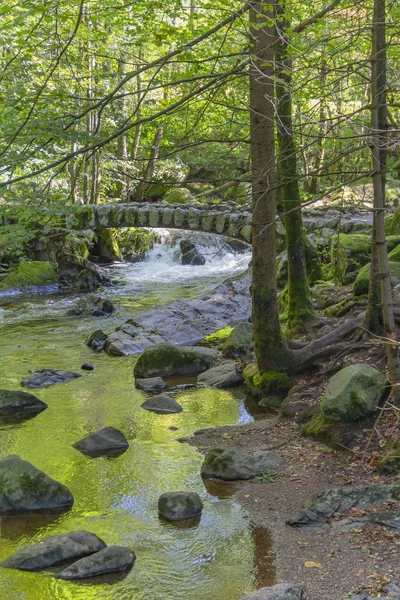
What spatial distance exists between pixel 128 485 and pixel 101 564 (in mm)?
1632

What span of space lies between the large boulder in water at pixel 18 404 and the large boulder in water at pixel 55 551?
12.4 feet

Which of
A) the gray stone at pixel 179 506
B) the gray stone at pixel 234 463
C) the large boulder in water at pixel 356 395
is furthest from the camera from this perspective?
the large boulder in water at pixel 356 395

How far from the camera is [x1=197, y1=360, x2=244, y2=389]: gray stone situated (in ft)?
31.5

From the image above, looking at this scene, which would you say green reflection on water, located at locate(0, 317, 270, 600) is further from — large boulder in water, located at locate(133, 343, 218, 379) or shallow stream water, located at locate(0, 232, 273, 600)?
large boulder in water, located at locate(133, 343, 218, 379)

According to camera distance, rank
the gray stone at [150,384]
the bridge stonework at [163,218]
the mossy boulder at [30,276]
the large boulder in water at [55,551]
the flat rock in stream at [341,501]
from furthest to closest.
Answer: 1. the mossy boulder at [30,276]
2. the bridge stonework at [163,218]
3. the gray stone at [150,384]
4. the flat rock in stream at [341,501]
5. the large boulder in water at [55,551]

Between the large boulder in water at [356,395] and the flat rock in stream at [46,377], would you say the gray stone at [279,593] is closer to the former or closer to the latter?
the large boulder in water at [356,395]

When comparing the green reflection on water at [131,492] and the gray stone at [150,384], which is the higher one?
the gray stone at [150,384]

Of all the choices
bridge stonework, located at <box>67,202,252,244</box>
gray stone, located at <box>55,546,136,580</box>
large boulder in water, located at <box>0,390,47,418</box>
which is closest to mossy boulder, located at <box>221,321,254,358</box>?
large boulder in water, located at <box>0,390,47,418</box>

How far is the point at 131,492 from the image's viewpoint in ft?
20.1

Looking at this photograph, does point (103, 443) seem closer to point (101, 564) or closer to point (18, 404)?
point (18, 404)

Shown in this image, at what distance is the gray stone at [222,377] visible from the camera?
9.60 m

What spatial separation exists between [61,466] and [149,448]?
1.02 meters

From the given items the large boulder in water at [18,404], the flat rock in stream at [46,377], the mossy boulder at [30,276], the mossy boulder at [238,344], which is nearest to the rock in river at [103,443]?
the large boulder in water at [18,404]

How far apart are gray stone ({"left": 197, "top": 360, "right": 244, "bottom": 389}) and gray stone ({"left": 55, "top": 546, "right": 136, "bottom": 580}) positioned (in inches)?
193
